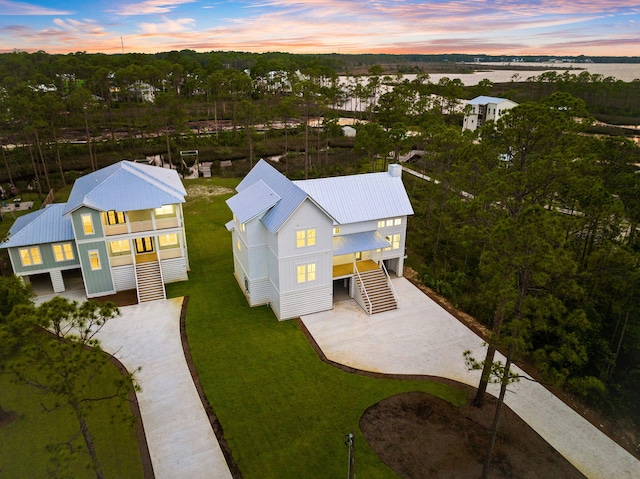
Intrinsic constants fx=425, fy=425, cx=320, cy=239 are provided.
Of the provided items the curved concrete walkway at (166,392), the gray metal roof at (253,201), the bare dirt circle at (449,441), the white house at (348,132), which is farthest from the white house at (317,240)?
the white house at (348,132)

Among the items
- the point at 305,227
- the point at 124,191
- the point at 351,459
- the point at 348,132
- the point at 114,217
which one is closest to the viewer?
the point at 351,459

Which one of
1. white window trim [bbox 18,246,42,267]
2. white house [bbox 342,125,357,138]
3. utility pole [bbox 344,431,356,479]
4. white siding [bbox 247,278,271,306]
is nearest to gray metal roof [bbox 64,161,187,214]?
white window trim [bbox 18,246,42,267]

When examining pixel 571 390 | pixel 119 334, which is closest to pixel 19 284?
pixel 119 334

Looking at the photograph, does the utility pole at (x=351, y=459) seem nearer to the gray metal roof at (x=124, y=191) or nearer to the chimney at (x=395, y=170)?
the chimney at (x=395, y=170)

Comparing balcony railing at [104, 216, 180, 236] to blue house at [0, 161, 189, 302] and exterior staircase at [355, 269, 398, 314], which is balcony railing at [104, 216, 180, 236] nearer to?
blue house at [0, 161, 189, 302]

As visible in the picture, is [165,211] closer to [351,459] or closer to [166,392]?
[166,392]

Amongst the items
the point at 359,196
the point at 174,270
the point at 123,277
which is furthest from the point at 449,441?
the point at 123,277
